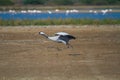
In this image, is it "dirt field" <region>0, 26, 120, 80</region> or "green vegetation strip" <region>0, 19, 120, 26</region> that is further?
"green vegetation strip" <region>0, 19, 120, 26</region>

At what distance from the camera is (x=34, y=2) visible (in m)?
64.2

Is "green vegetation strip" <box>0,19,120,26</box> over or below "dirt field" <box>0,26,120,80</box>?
below

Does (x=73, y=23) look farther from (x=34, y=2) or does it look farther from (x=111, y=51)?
(x=34, y=2)

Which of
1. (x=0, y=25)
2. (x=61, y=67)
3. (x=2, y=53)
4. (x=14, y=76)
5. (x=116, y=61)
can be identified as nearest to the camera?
(x=14, y=76)

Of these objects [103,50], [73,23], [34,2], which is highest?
[103,50]

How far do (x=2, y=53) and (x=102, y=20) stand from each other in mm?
15178

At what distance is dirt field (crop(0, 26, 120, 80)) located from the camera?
1072cm

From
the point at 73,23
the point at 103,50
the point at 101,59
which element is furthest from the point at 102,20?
the point at 101,59

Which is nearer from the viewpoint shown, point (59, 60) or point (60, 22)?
point (59, 60)

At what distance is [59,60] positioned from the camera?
1295 centimetres

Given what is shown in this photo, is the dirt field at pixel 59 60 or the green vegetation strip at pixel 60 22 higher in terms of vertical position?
the dirt field at pixel 59 60

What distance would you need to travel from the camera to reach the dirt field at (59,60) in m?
10.7

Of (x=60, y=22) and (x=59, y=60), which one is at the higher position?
(x=59, y=60)

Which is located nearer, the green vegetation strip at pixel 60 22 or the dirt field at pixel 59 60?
the dirt field at pixel 59 60
